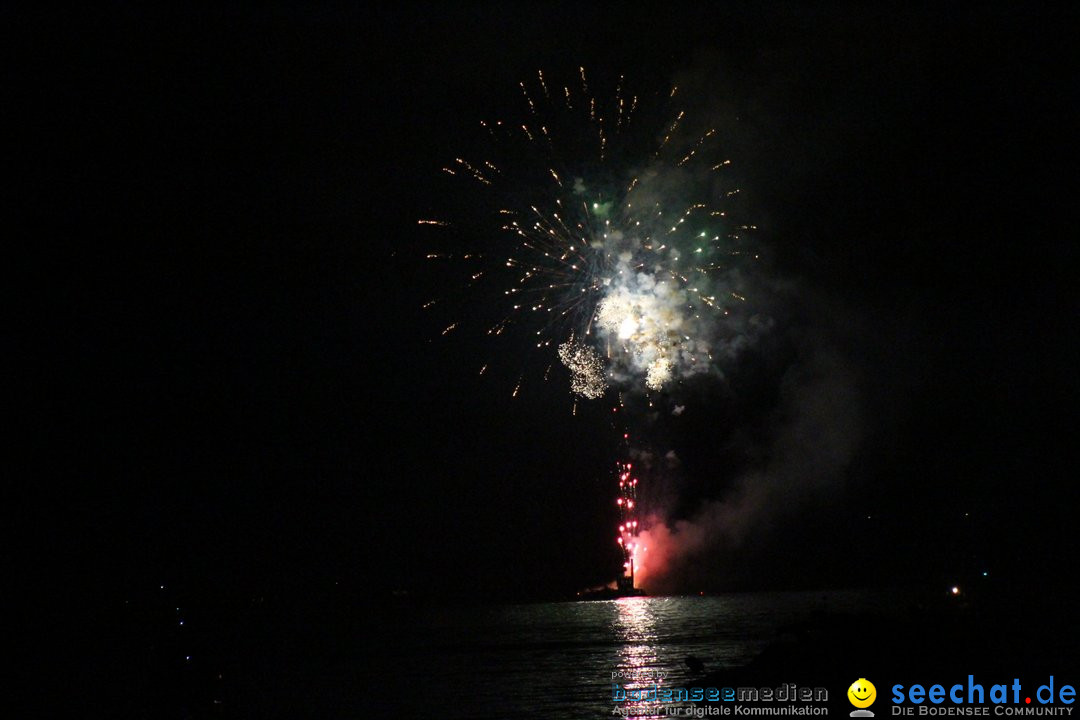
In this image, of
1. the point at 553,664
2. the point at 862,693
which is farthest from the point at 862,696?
the point at 553,664

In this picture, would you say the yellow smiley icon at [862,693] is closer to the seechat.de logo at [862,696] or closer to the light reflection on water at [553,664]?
the seechat.de logo at [862,696]

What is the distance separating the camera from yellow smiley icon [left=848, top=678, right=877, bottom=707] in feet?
95.0

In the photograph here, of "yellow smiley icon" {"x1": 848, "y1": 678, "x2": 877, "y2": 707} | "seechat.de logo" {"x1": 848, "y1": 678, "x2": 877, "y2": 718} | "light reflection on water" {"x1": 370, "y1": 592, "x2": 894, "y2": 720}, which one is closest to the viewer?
"seechat.de logo" {"x1": 848, "y1": 678, "x2": 877, "y2": 718}

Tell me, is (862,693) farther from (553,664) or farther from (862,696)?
Result: (553,664)

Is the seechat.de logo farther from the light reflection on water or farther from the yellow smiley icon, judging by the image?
the light reflection on water

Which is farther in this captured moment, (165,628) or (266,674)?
(266,674)

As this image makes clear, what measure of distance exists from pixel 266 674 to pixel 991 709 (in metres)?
57.0

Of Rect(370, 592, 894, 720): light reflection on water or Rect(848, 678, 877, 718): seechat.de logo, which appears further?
Rect(370, 592, 894, 720): light reflection on water

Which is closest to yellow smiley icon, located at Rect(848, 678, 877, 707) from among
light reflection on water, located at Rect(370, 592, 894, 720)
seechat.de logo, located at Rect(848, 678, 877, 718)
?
seechat.de logo, located at Rect(848, 678, 877, 718)

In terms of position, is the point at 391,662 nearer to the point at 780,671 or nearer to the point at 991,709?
the point at 780,671

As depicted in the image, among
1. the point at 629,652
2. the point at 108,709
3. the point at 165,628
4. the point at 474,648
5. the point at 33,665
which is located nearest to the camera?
the point at 165,628

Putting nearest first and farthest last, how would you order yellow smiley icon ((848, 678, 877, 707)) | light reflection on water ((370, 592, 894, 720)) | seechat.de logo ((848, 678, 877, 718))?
seechat.de logo ((848, 678, 877, 718)) < yellow smiley icon ((848, 678, 877, 707)) < light reflection on water ((370, 592, 894, 720))

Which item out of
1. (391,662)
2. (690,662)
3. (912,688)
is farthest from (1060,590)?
(912,688)

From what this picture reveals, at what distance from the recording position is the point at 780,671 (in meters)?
34.1
